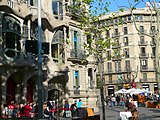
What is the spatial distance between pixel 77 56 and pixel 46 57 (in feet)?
16.9

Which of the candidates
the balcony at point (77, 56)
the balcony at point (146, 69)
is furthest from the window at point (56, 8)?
the balcony at point (146, 69)

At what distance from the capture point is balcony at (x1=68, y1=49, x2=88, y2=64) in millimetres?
28053

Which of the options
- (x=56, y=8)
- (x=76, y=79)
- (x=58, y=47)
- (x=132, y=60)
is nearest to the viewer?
(x=58, y=47)

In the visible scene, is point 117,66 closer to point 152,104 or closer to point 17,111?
point 152,104

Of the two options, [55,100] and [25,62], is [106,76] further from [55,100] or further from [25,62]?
[25,62]

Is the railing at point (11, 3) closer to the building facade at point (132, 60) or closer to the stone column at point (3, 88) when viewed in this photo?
the stone column at point (3, 88)

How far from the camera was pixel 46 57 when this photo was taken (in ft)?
79.8

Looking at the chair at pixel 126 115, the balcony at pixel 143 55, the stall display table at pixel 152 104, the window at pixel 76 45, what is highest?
the balcony at pixel 143 55

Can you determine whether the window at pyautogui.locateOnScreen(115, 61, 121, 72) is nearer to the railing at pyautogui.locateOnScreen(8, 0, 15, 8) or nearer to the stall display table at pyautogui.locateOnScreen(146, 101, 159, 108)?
the stall display table at pyautogui.locateOnScreen(146, 101, 159, 108)

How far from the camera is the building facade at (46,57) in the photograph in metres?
20.8

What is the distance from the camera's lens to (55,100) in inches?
1071

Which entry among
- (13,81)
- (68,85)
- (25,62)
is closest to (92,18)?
→ (25,62)

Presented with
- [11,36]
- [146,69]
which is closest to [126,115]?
[11,36]

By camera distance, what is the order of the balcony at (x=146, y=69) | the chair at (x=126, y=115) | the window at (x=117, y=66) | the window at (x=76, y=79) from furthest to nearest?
1. the window at (x=117, y=66)
2. the balcony at (x=146, y=69)
3. the window at (x=76, y=79)
4. the chair at (x=126, y=115)
